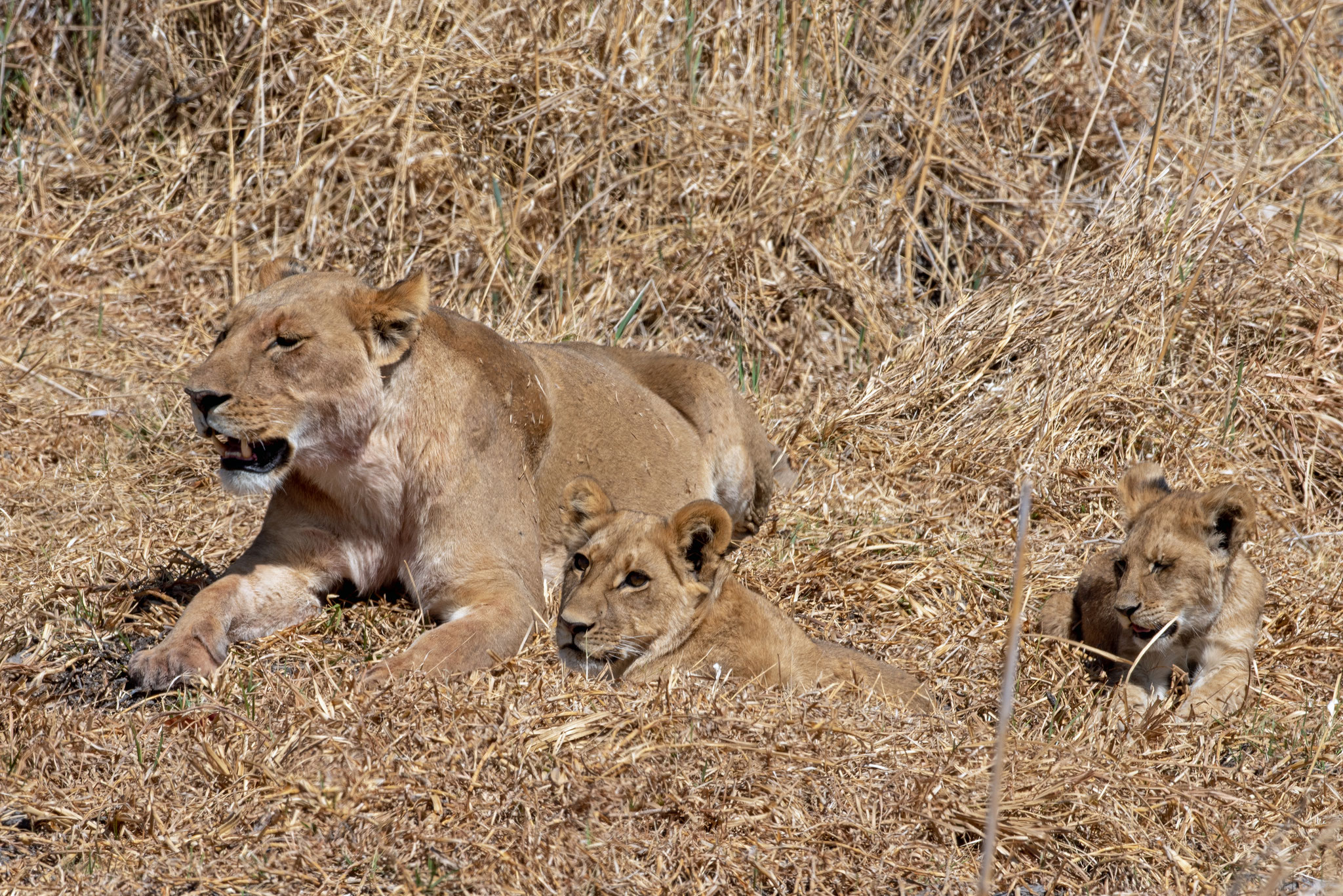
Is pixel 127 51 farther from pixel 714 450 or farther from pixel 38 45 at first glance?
pixel 714 450

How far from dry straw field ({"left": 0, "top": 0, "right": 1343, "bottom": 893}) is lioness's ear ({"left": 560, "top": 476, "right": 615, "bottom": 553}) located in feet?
1.30

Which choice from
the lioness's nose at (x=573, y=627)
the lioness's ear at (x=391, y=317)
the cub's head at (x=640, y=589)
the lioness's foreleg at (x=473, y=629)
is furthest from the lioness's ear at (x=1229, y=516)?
the lioness's ear at (x=391, y=317)

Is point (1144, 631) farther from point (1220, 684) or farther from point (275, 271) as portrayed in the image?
point (275, 271)

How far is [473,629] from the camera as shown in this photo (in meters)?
4.11

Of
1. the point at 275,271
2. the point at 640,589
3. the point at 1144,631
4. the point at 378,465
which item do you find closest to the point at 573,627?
the point at 640,589

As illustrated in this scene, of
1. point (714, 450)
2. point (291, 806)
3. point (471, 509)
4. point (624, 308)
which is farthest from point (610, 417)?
point (291, 806)

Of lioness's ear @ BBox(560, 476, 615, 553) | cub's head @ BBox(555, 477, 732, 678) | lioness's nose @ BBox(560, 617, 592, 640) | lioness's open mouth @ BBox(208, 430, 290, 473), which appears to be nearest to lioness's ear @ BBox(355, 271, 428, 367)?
lioness's open mouth @ BBox(208, 430, 290, 473)

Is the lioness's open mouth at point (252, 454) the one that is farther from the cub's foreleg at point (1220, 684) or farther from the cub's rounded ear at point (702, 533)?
the cub's foreleg at point (1220, 684)

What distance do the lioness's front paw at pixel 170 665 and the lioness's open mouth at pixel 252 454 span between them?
0.52 m

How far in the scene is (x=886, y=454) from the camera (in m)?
6.20

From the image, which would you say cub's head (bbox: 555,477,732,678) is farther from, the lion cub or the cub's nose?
the cub's nose

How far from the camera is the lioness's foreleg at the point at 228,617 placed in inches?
156

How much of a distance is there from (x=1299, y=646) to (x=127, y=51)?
6849 mm

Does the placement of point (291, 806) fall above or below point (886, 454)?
above
